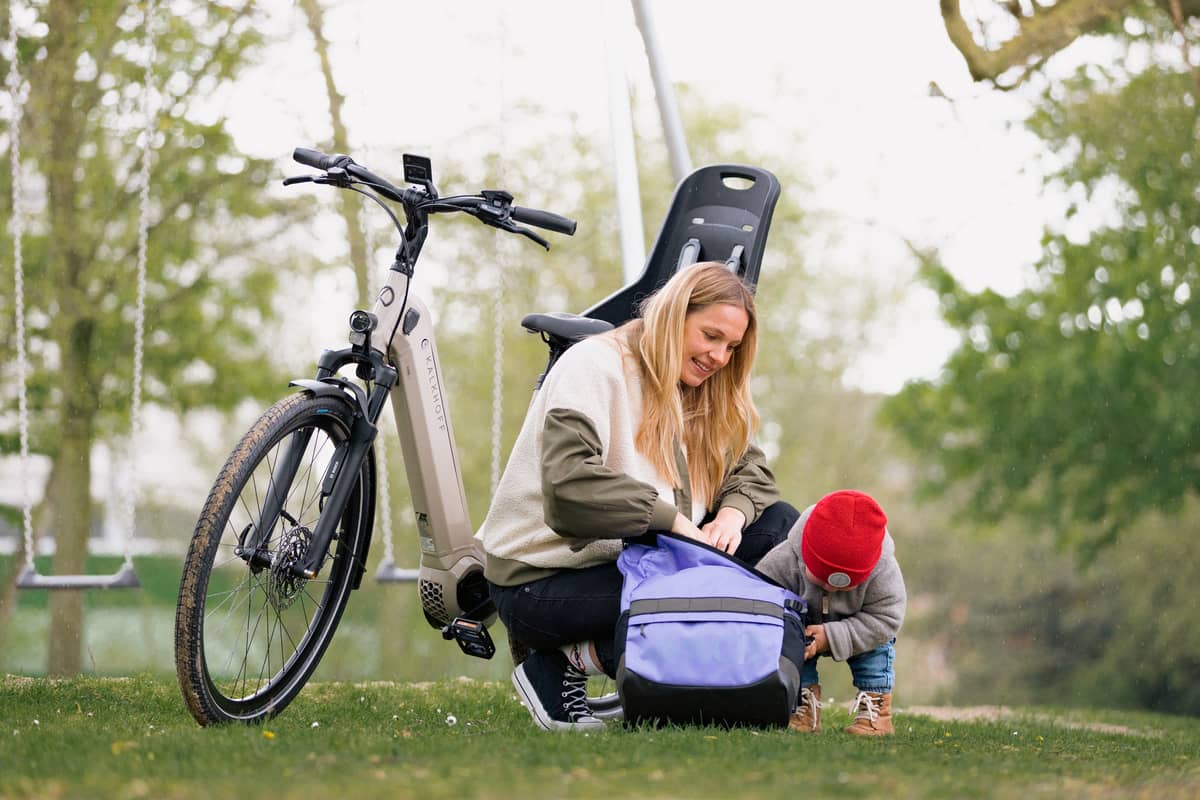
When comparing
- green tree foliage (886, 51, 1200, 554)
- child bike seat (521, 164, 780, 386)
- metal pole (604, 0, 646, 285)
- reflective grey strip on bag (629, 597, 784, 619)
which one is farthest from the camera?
green tree foliage (886, 51, 1200, 554)

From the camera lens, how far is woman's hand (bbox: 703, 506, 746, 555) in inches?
114

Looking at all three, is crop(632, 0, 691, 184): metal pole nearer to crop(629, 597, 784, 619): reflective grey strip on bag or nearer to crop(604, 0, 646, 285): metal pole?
crop(604, 0, 646, 285): metal pole

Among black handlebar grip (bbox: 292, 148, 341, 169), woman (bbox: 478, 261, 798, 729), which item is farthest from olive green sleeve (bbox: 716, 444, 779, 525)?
black handlebar grip (bbox: 292, 148, 341, 169)

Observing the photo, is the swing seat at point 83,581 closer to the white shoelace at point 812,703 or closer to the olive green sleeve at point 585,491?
the olive green sleeve at point 585,491

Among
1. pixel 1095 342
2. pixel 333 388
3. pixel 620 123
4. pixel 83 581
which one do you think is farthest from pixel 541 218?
pixel 1095 342

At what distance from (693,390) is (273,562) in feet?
3.34

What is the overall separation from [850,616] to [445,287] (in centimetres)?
544

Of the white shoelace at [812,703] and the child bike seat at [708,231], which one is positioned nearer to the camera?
the white shoelace at [812,703]

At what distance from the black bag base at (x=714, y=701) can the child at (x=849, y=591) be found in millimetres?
189

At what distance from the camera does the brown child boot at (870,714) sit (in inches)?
112

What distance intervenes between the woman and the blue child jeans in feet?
1.08

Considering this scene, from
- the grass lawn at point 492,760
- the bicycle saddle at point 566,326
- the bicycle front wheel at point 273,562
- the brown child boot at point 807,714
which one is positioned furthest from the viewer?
the bicycle saddle at point 566,326

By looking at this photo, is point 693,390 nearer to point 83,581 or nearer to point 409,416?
point 409,416

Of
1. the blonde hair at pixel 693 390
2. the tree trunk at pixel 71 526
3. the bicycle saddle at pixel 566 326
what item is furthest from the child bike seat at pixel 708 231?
the tree trunk at pixel 71 526
